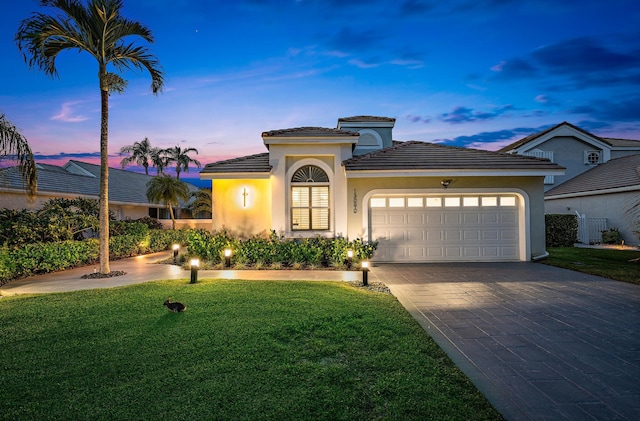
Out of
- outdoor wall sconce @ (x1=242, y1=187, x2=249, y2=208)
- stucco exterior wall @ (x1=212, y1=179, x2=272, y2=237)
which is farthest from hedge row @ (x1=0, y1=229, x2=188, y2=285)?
outdoor wall sconce @ (x1=242, y1=187, x2=249, y2=208)

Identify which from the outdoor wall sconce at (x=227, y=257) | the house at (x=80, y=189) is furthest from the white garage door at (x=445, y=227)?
the house at (x=80, y=189)

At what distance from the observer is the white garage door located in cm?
1159

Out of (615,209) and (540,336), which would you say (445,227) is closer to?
(540,336)

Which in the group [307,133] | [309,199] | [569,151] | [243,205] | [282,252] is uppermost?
[569,151]

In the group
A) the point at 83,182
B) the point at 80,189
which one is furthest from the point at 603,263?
the point at 83,182

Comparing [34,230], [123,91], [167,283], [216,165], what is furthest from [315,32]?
[34,230]

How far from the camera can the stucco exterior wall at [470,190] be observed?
1144 cm

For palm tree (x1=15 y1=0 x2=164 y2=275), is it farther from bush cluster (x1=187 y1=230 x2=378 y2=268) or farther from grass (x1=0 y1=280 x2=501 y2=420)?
grass (x1=0 y1=280 x2=501 y2=420)

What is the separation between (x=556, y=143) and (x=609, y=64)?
5942 millimetres

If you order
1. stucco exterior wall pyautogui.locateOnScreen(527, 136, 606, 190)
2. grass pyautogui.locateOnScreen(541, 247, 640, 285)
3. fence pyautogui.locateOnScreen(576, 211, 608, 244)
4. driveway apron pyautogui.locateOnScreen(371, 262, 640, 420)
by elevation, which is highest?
stucco exterior wall pyautogui.locateOnScreen(527, 136, 606, 190)

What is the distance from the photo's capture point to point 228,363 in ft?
11.7

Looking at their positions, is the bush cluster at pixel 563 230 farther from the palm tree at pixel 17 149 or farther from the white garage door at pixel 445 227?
the palm tree at pixel 17 149

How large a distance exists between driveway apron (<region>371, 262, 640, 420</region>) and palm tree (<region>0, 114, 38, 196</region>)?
376 inches

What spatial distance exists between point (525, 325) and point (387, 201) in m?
7.00
